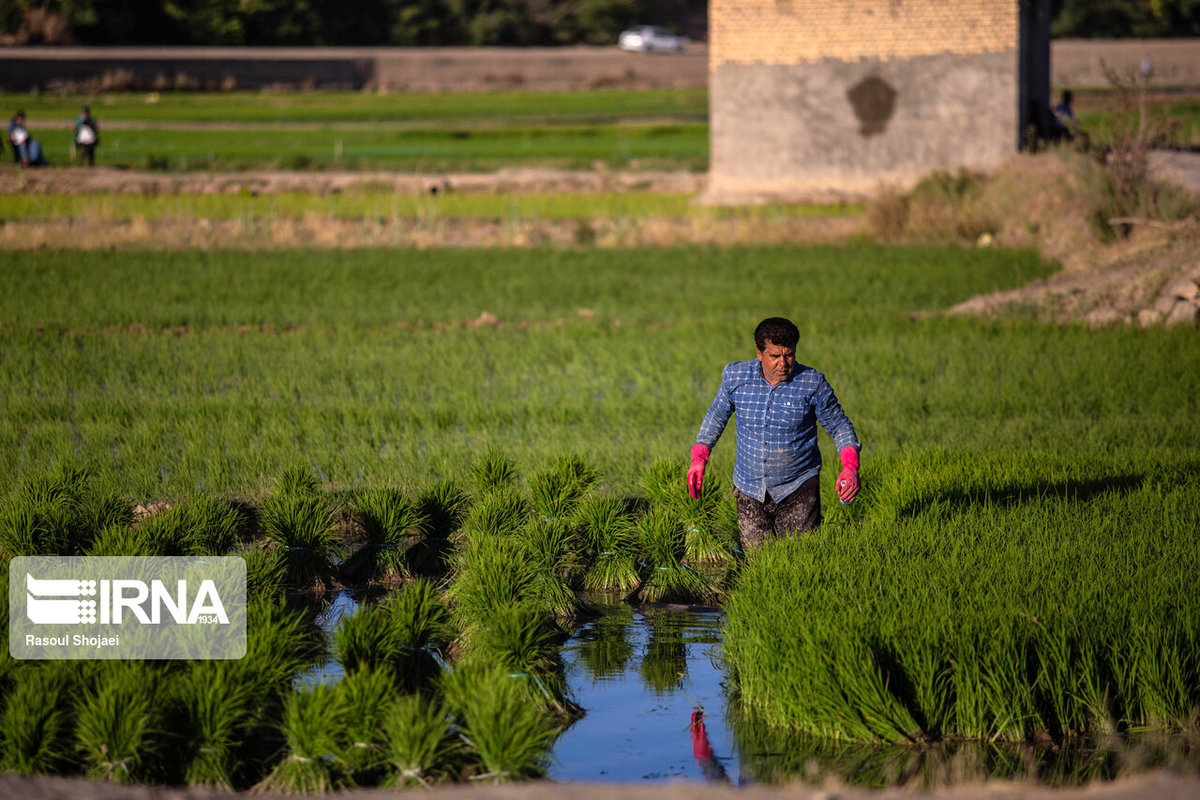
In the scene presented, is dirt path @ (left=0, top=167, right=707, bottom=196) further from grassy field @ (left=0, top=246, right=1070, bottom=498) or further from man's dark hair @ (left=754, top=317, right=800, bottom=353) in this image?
man's dark hair @ (left=754, top=317, right=800, bottom=353)

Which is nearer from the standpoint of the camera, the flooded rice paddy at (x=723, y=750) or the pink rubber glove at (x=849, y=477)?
the flooded rice paddy at (x=723, y=750)

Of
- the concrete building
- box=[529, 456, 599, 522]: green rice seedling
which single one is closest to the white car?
the concrete building

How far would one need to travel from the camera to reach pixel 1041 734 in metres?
6.10

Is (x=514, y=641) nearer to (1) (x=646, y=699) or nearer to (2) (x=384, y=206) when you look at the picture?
(1) (x=646, y=699)

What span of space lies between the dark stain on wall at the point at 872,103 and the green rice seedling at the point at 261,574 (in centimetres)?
2497

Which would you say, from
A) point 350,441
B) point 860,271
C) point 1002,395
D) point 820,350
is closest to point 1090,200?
point 860,271

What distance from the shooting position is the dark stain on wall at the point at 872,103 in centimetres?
3062

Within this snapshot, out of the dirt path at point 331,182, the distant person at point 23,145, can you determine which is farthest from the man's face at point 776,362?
the distant person at point 23,145

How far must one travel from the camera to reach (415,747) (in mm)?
5438

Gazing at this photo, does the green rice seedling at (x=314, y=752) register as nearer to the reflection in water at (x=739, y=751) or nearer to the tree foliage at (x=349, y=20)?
the reflection in water at (x=739, y=751)

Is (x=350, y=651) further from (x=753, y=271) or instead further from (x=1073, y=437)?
(x=753, y=271)

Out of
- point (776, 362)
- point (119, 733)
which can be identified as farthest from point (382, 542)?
point (119, 733)

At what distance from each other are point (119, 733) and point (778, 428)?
10.8 ft

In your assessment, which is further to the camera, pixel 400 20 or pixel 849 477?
pixel 400 20
